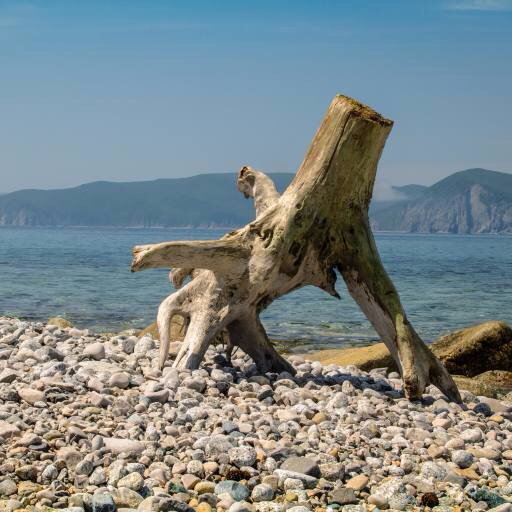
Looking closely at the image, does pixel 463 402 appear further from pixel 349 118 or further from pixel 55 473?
pixel 55 473

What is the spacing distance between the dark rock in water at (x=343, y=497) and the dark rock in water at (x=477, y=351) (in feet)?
27.2

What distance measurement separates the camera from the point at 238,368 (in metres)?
10.8

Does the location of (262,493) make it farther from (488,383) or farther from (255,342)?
(488,383)

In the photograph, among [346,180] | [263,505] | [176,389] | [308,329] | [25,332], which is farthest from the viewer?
[308,329]

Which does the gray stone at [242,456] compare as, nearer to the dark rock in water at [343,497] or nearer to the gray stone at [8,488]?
the dark rock in water at [343,497]

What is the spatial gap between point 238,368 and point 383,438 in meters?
3.08

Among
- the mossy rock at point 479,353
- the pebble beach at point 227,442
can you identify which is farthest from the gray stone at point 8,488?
the mossy rock at point 479,353

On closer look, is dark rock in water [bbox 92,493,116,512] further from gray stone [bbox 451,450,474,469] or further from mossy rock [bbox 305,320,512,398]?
mossy rock [bbox 305,320,512,398]

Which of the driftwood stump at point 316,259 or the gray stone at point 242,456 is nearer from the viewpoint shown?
the gray stone at point 242,456

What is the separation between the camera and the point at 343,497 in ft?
21.5

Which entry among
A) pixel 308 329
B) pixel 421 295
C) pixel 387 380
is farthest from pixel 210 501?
pixel 421 295

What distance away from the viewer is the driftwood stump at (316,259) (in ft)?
32.7

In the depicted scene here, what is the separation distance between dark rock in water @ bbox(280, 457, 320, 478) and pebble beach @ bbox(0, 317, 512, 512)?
1 centimetres

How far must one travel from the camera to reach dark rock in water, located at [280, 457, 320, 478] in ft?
22.6
